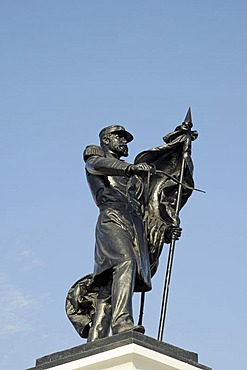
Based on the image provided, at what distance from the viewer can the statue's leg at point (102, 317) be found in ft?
33.7

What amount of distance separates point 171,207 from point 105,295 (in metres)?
1.39

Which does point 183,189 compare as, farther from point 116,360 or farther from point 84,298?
point 116,360

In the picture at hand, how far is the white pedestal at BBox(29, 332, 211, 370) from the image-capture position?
9266mm

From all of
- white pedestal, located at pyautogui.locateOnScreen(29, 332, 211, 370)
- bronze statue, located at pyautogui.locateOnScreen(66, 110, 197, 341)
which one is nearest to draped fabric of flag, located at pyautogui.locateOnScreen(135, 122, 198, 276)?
bronze statue, located at pyautogui.locateOnScreen(66, 110, 197, 341)

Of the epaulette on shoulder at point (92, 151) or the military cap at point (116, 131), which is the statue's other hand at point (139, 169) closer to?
the epaulette on shoulder at point (92, 151)

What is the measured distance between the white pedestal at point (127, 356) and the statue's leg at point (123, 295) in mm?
316

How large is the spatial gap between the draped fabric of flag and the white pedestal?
158 cm

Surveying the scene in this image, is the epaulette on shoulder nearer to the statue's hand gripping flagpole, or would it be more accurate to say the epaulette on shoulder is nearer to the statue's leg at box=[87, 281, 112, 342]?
the statue's hand gripping flagpole

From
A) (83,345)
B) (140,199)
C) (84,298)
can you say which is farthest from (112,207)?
(83,345)

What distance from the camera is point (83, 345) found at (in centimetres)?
970

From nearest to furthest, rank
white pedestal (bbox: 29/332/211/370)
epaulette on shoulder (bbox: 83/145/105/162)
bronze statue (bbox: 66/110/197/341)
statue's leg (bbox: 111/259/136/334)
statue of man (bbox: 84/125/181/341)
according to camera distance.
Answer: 1. white pedestal (bbox: 29/332/211/370)
2. statue's leg (bbox: 111/259/136/334)
3. statue of man (bbox: 84/125/181/341)
4. bronze statue (bbox: 66/110/197/341)
5. epaulette on shoulder (bbox: 83/145/105/162)

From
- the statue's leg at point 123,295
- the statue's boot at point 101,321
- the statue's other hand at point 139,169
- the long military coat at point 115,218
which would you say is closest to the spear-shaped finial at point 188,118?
the long military coat at point 115,218

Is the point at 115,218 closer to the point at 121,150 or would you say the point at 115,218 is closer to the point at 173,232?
the point at 173,232

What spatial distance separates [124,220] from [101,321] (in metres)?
1.11
